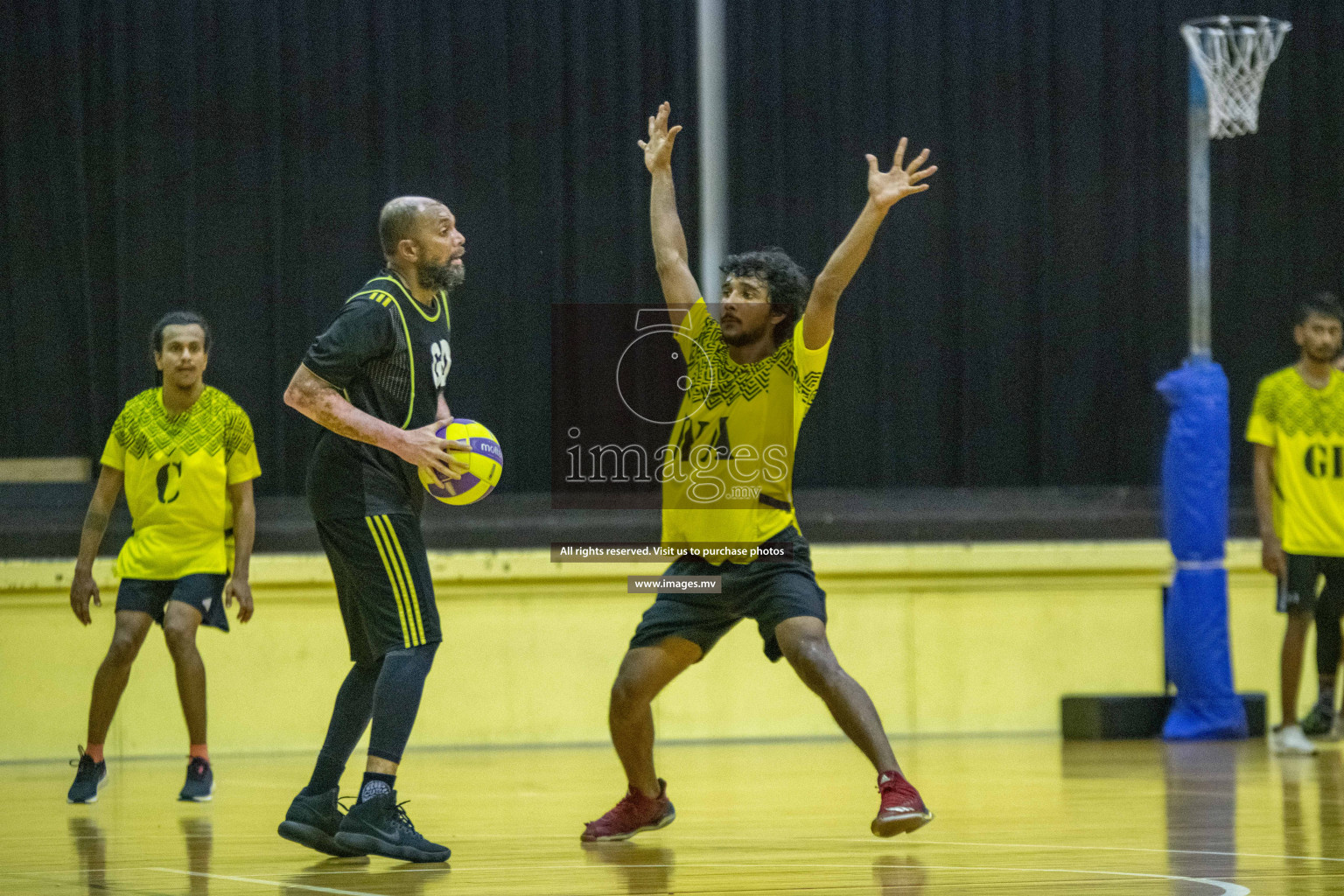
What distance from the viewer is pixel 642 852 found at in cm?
423

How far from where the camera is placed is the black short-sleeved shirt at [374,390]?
399 cm

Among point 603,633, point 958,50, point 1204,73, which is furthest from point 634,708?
point 958,50

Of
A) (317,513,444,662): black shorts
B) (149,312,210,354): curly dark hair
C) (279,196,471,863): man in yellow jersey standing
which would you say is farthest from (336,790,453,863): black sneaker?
(149,312,210,354): curly dark hair

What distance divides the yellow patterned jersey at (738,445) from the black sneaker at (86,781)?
2564mm

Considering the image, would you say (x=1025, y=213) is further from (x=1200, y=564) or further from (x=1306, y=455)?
(x=1306, y=455)

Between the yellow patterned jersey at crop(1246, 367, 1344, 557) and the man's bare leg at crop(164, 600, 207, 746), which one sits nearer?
the man's bare leg at crop(164, 600, 207, 746)

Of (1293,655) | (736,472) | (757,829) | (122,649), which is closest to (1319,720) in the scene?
(1293,655)

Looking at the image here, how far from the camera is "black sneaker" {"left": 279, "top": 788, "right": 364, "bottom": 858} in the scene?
4070mm

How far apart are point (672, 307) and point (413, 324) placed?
70 cm

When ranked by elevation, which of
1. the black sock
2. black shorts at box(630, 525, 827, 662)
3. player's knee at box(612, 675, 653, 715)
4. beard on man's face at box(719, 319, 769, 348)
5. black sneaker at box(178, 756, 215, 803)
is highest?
beard on man's face at box(719, 319, 769, 348)

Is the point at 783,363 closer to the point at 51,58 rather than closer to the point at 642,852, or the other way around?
the point at 642,852

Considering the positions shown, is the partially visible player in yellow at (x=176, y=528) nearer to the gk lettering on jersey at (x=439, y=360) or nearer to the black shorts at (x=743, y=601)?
the gk lettering on jersey at (x=439, y=360)

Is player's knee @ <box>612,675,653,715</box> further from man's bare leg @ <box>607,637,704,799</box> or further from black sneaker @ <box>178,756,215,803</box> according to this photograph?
black sneaker @ <box>178,756,215,803</box>

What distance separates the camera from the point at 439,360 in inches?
166
